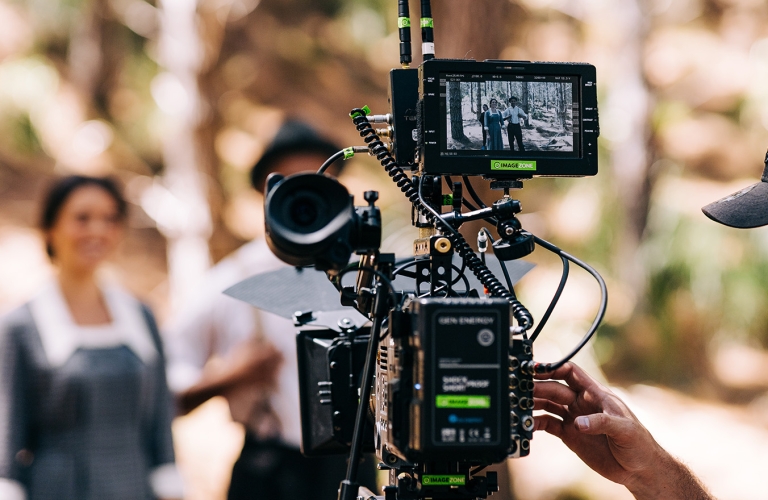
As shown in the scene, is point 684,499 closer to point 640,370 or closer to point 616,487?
point 616,487

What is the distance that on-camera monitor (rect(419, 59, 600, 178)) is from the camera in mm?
1496

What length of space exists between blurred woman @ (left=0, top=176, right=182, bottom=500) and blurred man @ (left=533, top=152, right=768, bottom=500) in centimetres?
161

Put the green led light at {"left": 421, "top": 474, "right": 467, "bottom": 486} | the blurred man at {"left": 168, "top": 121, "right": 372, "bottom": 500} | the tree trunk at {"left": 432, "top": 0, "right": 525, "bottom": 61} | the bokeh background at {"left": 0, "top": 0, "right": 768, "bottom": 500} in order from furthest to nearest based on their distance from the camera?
1. the bokeh background at {"left": 0, "top": 0, "right": 768, "bottom": 500}
2. the tree trunk at {"left": 432, "top": 0, "right": 525, "bottom": 61}
3. the blurred man at {"left": 168, "top": 121, "right": 372, "bottom": 500}
4. the green led light at {"left": 421, "top": 474, "right": 467, "bottom": 486}

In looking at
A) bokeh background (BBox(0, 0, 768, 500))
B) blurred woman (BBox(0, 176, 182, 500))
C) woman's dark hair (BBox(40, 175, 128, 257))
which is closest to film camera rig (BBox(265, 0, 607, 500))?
blurred woman (BBox(0, 176, 182, 500))

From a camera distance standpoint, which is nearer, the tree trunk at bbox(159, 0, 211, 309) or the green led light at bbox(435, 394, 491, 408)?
the green led light at bbox(435, 394, 491, 408)

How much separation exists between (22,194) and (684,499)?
11.8m

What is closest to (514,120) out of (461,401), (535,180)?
(461,401)

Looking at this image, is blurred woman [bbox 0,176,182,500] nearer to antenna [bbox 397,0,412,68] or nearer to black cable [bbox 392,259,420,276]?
black cable [bbox 392,259,420,276]

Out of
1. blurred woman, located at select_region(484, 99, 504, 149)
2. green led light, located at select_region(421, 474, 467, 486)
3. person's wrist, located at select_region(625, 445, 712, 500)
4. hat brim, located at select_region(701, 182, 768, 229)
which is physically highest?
blurred woman, located at select_region(484, 99, 504, 149)

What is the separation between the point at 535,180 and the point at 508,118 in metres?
8.18

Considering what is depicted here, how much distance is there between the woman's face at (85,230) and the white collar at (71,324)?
0.10 m

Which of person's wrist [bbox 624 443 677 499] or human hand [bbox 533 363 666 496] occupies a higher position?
human hand [bbox 533 363 666 496]

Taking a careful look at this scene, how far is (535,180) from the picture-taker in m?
9.55

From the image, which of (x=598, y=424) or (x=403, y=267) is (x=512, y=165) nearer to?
(x=403, y=267)
